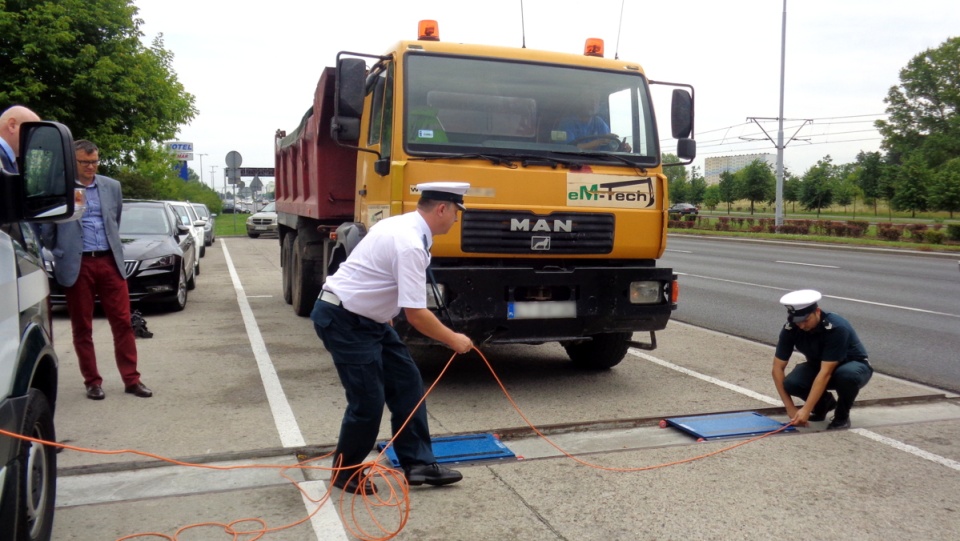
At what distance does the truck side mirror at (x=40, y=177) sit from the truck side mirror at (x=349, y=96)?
319 centimetres

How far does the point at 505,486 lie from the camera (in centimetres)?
470

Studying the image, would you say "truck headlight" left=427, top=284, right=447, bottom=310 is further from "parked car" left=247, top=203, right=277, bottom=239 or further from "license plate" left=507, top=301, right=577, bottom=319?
"parked car" left=247, top=203, right=277, bottom=239

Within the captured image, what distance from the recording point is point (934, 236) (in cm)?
2923

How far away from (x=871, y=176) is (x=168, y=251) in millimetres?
73132

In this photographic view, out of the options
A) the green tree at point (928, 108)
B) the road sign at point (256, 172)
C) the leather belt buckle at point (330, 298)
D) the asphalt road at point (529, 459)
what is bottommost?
the asphalt road at point (529, 459)

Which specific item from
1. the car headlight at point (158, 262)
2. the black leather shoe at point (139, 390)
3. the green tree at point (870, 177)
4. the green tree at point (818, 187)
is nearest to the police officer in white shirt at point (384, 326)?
the black leather shoe at point (139, 390)

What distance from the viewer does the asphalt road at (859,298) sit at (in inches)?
357

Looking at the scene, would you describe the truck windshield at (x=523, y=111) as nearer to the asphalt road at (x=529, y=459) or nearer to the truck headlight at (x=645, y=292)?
the truck headlight at (x=645, y=292)

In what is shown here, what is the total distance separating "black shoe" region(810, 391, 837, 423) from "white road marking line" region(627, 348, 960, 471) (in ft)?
0.73

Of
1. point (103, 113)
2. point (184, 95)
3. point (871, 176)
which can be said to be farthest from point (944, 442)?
point (871, 176)

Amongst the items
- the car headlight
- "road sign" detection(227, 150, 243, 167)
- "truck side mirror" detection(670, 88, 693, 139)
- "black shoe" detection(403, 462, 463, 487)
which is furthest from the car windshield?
"road sign" detection(227, 150, 243, 167)

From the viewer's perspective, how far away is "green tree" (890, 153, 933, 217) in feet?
159

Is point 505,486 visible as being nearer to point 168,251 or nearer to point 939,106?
point 168,251

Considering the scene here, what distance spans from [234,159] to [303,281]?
2021 centimetres
